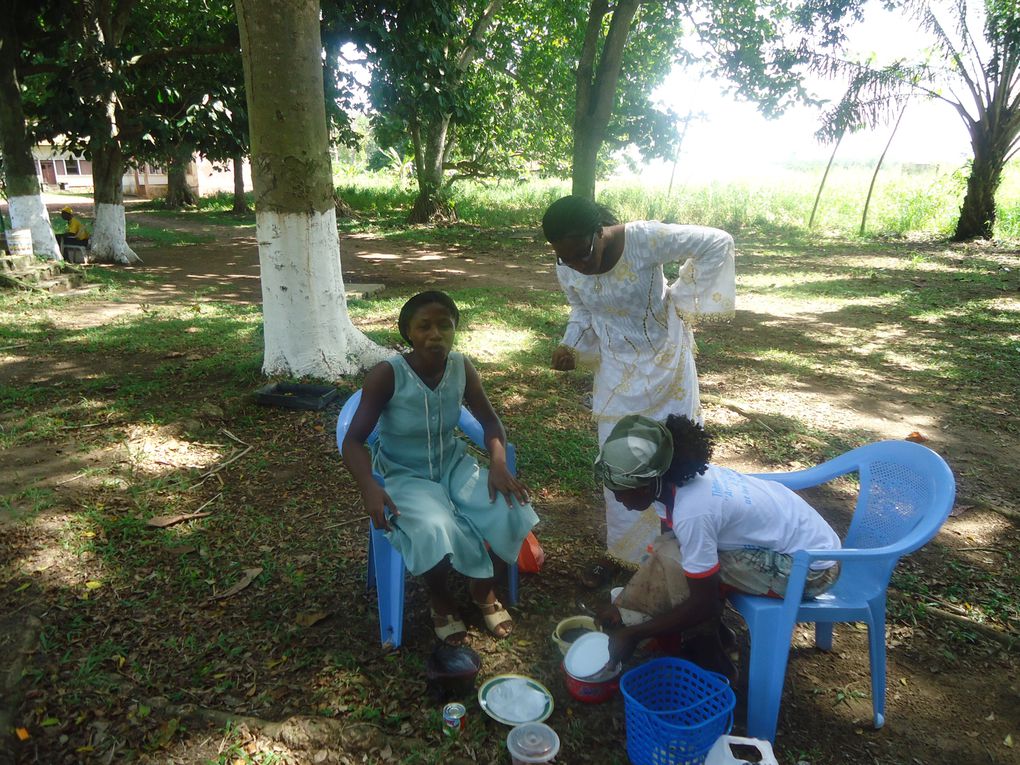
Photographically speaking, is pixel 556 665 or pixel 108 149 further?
pixel 108 149

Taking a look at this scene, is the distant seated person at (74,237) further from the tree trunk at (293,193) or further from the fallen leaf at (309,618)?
the fallen leaf at (309,618)

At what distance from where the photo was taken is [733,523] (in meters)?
2.01

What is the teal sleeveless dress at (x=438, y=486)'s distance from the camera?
2.30m

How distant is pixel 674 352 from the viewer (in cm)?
266

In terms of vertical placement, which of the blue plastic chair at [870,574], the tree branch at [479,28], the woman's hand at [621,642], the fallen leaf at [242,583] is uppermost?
the tree branch at [479,28]

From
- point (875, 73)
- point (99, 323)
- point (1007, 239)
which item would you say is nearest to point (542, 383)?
point (99, 323)

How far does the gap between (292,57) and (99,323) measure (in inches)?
166

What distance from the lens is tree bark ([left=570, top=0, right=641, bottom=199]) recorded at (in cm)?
1106

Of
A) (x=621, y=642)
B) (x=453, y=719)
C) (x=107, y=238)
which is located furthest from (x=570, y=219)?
(x=107, y=238)

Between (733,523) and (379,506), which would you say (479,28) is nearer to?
(379,506)

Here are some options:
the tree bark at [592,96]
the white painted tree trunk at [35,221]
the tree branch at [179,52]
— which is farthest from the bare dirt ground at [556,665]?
the tree bark at [592,96]

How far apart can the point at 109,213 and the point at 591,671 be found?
1224 cm

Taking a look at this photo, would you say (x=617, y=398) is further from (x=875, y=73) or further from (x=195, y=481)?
→ (x=875, y=73)

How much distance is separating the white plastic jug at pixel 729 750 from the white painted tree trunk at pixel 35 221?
11265mm
